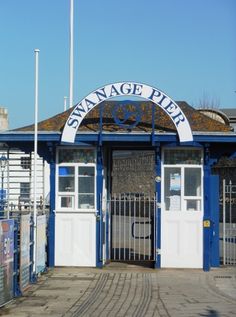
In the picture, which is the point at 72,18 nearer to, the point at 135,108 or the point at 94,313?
the point at 135,108

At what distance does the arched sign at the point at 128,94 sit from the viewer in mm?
14273

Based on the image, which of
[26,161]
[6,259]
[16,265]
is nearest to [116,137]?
[26,161]

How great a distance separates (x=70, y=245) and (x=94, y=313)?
513 cm

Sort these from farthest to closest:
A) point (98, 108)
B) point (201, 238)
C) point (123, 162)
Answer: point (123, 162) < point (98, 108) < point (201, 238)

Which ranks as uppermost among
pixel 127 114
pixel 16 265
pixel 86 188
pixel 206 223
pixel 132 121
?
pixel 127 114

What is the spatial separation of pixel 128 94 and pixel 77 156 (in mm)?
2097

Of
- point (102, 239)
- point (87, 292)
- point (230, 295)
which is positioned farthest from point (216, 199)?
point (87, 292)

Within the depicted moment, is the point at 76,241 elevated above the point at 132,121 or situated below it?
below

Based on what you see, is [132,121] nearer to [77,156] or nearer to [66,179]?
[77,156]

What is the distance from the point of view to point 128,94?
14.3m

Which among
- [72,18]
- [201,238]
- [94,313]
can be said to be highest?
[72,18]

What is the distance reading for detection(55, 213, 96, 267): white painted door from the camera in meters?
14.8

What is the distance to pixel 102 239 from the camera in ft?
48.9

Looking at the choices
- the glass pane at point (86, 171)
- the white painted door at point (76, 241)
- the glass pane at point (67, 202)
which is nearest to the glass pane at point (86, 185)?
the glass pane at point (86, 171)
